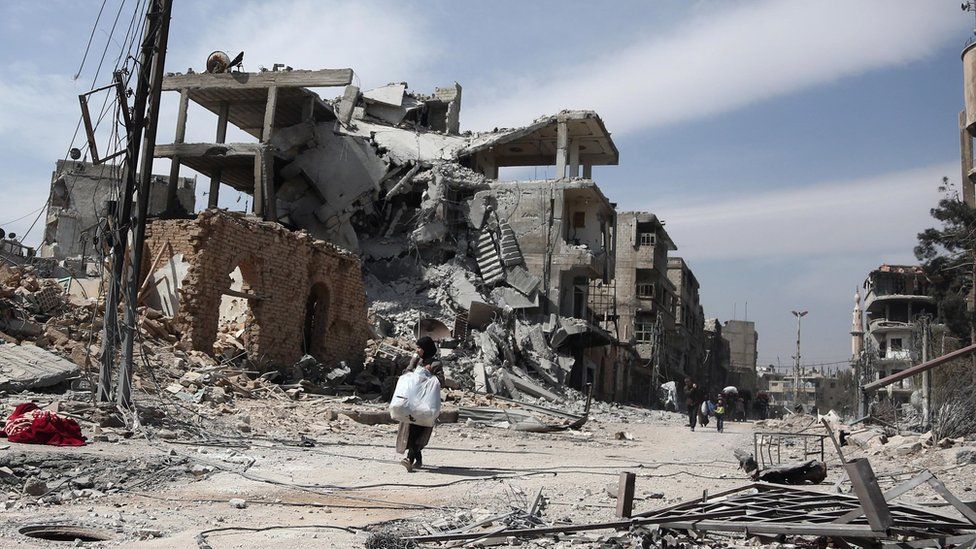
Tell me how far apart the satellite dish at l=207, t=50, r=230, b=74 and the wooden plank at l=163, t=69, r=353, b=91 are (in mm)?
306

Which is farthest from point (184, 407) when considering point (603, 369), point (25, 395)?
point (603, 369)

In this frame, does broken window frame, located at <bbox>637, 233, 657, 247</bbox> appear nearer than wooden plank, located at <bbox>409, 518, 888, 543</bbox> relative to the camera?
No

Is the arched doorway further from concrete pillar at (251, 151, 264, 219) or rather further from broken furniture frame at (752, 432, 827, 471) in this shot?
concrete pillar at (251, 151, 264, 219)

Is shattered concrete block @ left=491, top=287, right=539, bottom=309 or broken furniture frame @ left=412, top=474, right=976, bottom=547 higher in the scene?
shattered concrete block @ left=491, top=287, right=539, bottom=309

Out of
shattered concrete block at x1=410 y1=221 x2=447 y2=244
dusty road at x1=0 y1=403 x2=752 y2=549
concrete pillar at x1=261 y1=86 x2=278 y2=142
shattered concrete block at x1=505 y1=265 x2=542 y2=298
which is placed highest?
concrete pillar at x1=261 y1=86 x2=278 y2=142

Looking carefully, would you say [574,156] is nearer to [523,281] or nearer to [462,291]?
[523,281]

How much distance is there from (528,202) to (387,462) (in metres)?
27.2

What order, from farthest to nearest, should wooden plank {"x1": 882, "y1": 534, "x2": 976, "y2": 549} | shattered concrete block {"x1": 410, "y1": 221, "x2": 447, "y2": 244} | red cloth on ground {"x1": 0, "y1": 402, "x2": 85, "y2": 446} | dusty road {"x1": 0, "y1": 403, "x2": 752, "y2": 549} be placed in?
shattered concrete block {"x1": 410, "y1": 221, "x2": 447, "y2": 244} < red cloth on ground {"x1": 0, "y1": 402, "x2": 85, "y2": 446} < dusty road {"x1": 0, "y1": 403, "x2": 752, "y2": 549} < wooden plank {"x1": 882, "y1": 534, "x2": 976, "y2": 549}

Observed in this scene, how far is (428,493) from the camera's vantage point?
23.2 feet

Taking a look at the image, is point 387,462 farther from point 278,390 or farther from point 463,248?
point 463,248

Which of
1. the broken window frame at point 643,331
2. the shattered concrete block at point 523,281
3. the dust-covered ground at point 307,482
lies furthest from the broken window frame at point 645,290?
the dust-covered ground at point 307,482

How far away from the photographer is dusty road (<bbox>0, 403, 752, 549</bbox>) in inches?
213

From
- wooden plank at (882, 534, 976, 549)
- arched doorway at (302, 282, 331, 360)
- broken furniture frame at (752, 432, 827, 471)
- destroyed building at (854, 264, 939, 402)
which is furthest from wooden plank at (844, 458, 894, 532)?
destroyed building at (854, 264, 939, 402)

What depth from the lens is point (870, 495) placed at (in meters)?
4.00
